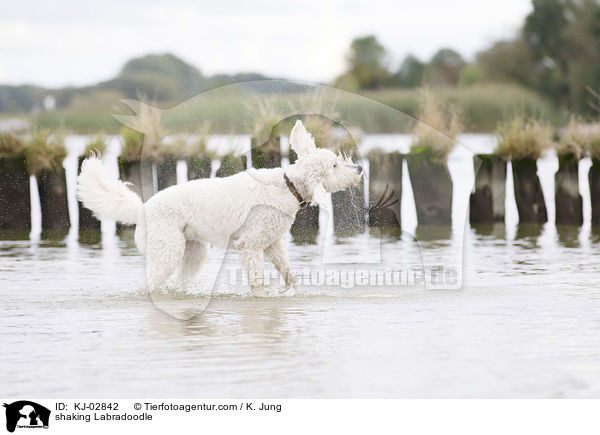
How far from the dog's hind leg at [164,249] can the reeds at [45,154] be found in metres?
7.86

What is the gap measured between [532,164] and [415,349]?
1029 centimetres

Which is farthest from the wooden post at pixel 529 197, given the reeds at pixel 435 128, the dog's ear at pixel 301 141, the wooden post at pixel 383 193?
the dog's ear at pixel 301 141

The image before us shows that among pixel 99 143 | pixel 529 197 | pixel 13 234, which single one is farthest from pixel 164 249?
pixel 529 197

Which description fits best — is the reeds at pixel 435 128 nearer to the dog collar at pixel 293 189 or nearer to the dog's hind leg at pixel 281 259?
the dog collar at pixel 293 189

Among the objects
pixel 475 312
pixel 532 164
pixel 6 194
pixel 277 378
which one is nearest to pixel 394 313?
pixel 475 312

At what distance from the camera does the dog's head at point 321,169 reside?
9180 millimetres

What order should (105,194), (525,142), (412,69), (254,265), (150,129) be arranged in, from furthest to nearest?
1. (412,69)
2. (525,142)
3. (150,129)
4. (105,194)
5. (254,265)

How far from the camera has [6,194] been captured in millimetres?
17406

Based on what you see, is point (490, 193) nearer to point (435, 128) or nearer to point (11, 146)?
point (435, 128)

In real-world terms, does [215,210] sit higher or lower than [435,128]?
lower

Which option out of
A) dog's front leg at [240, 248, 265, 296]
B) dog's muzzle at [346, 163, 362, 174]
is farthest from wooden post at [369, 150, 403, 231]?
dog's front leg at [240, 248, 265, 296]

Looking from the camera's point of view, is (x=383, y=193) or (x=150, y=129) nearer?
(x=383, y=193)

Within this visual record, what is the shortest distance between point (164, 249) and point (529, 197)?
31.5ft
